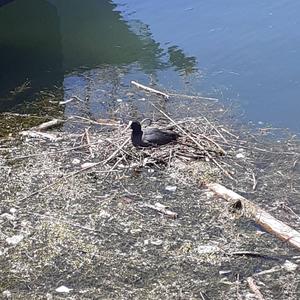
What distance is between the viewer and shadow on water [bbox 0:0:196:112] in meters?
9.68

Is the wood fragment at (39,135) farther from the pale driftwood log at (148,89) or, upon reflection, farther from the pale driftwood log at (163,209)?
the pale driftwood log at (163,209)

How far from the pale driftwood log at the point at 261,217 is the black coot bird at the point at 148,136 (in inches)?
31.8

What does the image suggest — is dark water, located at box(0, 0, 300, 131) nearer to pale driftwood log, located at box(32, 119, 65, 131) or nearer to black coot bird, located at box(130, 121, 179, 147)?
pale driftwood log, located at box(32, 119, 65, 131)

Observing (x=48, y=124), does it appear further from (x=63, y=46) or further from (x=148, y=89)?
(x=63, y=46)

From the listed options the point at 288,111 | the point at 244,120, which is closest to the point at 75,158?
the point at 244,120

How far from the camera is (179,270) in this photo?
4984 millimetres

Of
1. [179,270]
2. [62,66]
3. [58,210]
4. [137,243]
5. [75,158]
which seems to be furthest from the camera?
[62,66]

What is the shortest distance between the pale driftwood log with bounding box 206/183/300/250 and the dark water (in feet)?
6.65

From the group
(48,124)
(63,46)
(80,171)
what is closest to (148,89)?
(48,124)

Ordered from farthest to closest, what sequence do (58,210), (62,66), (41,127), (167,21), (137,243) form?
(167,21) < (62,66) < (41,127) < (58,210) < (137,243)

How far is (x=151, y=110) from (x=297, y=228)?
2.94 meters

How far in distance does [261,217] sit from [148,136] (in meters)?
1.59

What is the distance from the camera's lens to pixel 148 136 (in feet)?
21.9

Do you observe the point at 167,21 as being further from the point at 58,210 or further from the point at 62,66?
the point at 58,210
